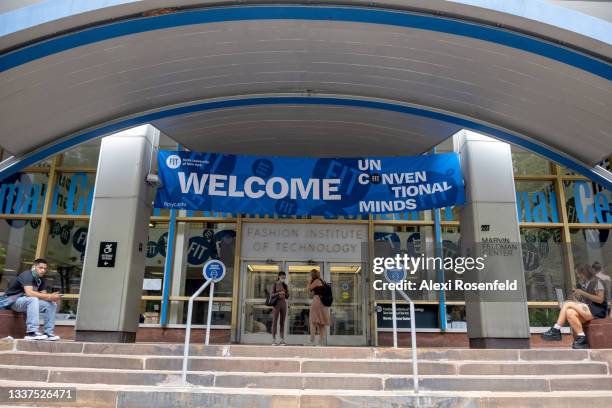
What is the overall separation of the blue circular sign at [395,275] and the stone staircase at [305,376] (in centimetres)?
100

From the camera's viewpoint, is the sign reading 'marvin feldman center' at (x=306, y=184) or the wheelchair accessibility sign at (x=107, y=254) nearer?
the wheelchair accessibility sign at (x=107, y=254)

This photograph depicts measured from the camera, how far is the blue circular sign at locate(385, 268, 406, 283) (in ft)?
21.2

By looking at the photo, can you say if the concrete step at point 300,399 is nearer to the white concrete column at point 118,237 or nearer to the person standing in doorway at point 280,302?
the white concrete column at point 118,237

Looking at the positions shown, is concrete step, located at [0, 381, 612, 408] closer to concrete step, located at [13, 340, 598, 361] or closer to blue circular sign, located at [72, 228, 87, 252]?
concrete step, located at [13, 340, 598, 361]

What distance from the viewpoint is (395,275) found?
6.50 metres

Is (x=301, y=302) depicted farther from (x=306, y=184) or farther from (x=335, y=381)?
(x=335, y=381)

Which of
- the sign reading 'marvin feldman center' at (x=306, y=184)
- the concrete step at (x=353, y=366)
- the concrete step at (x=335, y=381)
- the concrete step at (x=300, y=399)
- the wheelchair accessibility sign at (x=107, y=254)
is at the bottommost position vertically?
the concrete step at (x=300, y=399)

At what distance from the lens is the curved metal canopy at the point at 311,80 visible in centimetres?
663

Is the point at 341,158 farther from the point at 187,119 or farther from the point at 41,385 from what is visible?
the point at 41,385

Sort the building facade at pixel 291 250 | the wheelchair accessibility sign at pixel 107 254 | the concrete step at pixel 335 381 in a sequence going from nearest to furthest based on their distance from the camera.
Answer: the concrete step at pixel 335 381 → the wheelchair accessibility sign at pixel 107 254 → the building facade at pixel 291 250

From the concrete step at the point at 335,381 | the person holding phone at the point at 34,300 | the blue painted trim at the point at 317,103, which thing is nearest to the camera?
the concrete step at the point at 335,381

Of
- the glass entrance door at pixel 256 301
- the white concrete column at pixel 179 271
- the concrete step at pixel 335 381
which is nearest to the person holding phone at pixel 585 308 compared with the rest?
the concrete step at pixel 335 381

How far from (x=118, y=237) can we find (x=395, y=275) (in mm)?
5556

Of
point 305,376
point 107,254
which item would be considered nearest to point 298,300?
point 107,254
